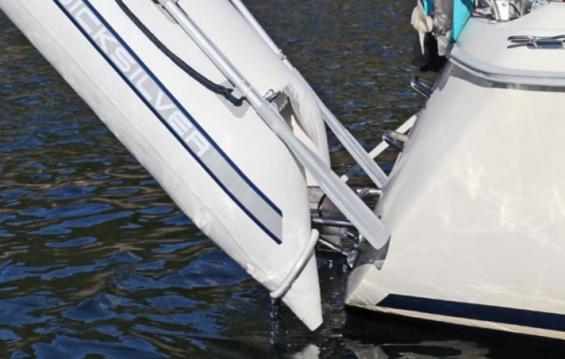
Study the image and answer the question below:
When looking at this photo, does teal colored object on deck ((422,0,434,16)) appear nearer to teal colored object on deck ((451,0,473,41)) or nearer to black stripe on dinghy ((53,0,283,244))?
teal colored object on deck ((451,0,473,41))

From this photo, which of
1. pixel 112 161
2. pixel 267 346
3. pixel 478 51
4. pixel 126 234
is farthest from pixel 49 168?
pixel 478 51

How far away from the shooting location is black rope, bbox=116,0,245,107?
5238 mm

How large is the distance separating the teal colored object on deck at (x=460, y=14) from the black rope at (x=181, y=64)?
0.99 metres

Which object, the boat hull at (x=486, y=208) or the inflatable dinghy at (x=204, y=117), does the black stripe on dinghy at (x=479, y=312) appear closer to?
the boat hull at (x=486, y=208)

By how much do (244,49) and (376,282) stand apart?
106 centimetres

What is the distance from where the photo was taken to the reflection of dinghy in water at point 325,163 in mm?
5195

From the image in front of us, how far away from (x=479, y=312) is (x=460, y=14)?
4.00ft

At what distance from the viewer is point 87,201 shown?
802 cm

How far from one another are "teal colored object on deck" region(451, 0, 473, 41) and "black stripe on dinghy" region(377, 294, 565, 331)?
3.51 ft

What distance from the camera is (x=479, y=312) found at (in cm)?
545

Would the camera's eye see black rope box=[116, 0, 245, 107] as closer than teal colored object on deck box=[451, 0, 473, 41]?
Yes

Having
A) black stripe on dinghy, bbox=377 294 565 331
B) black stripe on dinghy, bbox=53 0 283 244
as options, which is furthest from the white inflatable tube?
black stripe on dinghy, bbox=377 294 565 331

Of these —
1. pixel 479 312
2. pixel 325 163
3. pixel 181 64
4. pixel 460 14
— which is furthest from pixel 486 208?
pixel 181 64

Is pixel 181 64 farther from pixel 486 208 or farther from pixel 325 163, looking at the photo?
pixel 486 208
